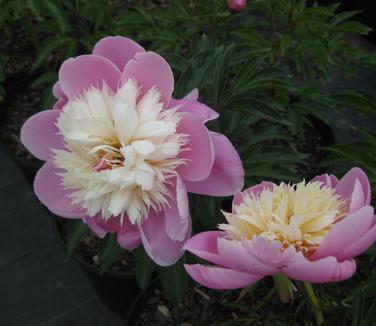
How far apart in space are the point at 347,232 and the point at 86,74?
43cm

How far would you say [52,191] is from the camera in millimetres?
791

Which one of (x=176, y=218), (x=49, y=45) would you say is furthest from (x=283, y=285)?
(x=49, y=45)

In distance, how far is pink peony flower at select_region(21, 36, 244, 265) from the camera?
0.67 meters

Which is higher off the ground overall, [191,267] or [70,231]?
[191,267]

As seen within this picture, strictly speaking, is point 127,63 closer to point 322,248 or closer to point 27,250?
point 322,248

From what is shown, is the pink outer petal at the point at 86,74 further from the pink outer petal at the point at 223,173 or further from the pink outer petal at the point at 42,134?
the pink outer petal at the point at 223,173

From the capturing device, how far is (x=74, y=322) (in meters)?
1.72

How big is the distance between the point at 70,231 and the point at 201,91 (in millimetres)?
421

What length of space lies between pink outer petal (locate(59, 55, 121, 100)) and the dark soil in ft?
→ 2.61

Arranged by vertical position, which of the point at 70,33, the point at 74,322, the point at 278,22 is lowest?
the point at 74,322

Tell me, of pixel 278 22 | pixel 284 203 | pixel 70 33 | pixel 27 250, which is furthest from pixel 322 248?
pixel 27 250

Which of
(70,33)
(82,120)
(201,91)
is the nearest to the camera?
(82,120)

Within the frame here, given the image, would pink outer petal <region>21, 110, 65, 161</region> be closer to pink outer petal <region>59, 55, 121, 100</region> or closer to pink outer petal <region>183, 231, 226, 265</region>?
pink outer petal <region>59, 55, 121, 100</region>

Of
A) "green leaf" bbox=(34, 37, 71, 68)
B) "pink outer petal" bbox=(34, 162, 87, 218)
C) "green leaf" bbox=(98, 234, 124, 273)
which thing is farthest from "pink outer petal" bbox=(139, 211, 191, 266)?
"green leaf" bbox=(34, 37, 71, 68)
